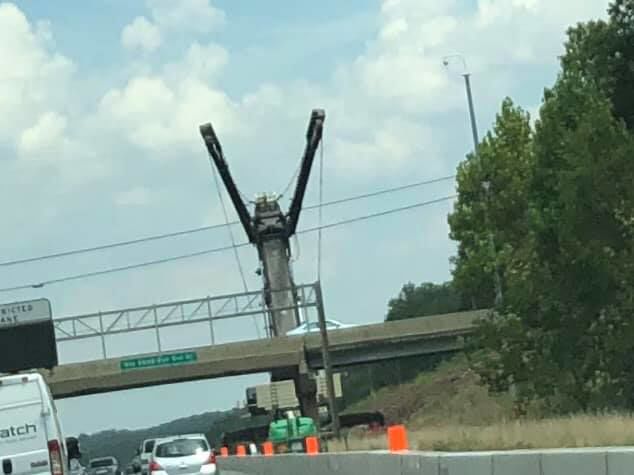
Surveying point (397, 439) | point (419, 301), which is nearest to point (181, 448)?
point (397, 439)

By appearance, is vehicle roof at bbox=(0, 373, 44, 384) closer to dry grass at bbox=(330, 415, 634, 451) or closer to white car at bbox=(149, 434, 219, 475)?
dry grass at bbox=(330, 415, 634, 451)

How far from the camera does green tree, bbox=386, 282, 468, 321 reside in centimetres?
15375

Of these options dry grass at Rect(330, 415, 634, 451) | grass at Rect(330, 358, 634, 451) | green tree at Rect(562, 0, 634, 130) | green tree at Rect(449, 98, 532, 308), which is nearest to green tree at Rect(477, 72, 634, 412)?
grass at Rect(330, 358, 634, 451)

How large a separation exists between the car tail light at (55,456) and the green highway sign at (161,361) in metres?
56.7

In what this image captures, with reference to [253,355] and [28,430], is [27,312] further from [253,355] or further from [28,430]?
[253,355]

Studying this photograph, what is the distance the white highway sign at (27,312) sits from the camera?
38438 mm

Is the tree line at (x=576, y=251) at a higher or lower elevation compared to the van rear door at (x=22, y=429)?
higher

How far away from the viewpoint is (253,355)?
78.6 metres

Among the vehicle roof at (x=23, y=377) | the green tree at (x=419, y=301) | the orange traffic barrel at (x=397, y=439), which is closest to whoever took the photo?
the vehicle roof at (x=23, y=377)

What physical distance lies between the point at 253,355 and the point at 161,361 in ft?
16.3

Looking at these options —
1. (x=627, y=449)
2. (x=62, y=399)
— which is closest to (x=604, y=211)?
(x=627, y=449)

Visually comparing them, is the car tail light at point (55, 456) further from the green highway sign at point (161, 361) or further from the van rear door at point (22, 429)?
the green highway sign at point (161, 361)

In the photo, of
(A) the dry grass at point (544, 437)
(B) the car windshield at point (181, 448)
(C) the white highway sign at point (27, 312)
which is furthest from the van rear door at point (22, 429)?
(B) the car windshield at point (181, 448)

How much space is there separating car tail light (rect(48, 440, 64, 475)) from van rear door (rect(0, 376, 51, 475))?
62 mm
